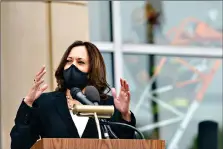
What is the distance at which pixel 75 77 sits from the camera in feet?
17.9

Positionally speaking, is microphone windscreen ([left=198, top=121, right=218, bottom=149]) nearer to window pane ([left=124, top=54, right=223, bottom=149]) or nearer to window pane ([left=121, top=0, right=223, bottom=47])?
window pane ([left=124, top=54, right=223, bottom=149])

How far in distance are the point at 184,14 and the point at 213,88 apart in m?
0.80

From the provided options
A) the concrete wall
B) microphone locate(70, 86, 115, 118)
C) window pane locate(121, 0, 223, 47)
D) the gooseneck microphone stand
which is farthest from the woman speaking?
window pane locate(121, 0, 223, 47)

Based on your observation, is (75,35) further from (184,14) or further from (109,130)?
(109,130)

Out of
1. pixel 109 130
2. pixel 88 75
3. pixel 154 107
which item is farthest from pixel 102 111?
pixel 154 107

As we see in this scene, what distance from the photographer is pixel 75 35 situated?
857cm

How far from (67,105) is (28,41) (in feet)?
9.35

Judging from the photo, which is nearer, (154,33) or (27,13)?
(27,13)

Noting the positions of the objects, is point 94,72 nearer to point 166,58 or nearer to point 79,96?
point 79,96

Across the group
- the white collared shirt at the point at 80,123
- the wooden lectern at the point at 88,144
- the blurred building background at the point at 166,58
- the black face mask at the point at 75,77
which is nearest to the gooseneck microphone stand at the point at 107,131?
the wooden lectern at the point at 88,144

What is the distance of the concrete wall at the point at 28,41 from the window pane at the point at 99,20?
774 millimetres

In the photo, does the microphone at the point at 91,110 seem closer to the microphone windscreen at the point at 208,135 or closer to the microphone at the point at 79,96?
the microphone at the point at 79,96

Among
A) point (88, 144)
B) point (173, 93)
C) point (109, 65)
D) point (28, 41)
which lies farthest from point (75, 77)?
point (173, 93)

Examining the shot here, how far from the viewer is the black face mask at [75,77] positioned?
5457 millimetres
